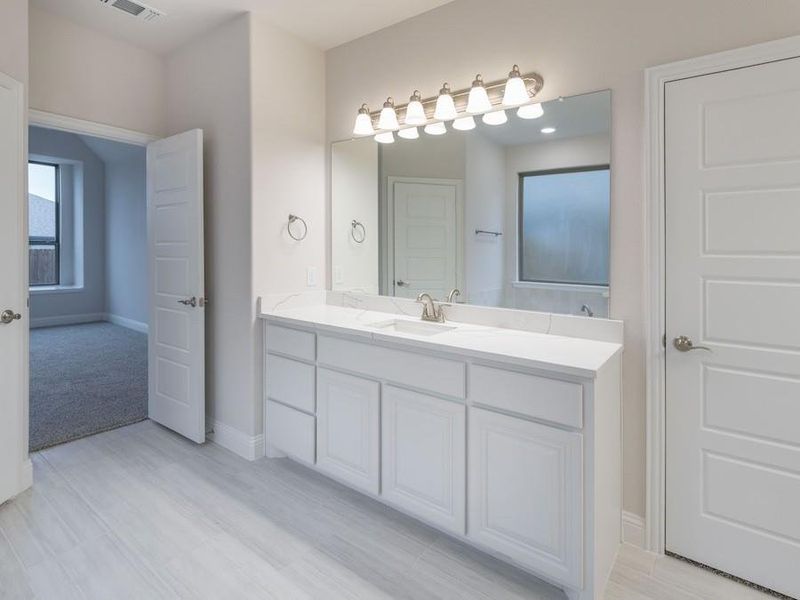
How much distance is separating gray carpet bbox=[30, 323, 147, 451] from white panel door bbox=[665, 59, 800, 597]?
3441mm

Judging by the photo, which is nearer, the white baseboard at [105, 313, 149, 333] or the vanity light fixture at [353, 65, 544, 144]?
the vanity light fixture at [353, 65, 544, 144]

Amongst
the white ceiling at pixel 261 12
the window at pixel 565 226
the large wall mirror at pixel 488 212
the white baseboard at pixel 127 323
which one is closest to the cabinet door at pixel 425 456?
the large wall mirror at pixel 488 212

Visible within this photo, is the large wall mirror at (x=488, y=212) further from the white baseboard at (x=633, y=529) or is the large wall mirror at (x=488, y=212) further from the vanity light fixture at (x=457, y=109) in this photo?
the white baseboard at (x=633, y=529)

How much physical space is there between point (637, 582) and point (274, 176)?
8.75 feet

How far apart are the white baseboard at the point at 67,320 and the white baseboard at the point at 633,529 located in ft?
25.4

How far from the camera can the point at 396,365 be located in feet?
6.81

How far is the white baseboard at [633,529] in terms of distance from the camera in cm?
197

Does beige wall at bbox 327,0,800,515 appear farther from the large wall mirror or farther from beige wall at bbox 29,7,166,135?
beige wall at bbox 29,7,166,135

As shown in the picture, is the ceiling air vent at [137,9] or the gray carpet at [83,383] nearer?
the ceiling air vent at [137,9]

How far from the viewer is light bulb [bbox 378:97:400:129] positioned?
2.62 metres

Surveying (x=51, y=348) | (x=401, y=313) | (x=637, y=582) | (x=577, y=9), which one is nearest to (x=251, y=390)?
(x=401, y=313)

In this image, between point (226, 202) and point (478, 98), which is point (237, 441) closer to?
point (226, 202)

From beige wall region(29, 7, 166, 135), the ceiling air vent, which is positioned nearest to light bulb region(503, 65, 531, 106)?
the ceiling air vent

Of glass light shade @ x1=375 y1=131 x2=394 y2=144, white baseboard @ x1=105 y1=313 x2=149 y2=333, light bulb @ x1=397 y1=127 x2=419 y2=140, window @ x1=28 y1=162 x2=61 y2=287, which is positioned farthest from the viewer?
window @ x1=28 y1=162 x2=61 y2=287
